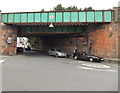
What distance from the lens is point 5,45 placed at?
28672 millimetres

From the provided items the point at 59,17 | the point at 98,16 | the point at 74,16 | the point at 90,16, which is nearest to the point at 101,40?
the point at 98,16

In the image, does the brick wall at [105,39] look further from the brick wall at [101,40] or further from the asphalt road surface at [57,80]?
the asphalt road surface at [57,80]

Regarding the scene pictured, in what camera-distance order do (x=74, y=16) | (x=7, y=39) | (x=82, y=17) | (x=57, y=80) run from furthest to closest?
(x=7, y=39) < (x=74, y=16) < (x=82, y=17) < (x=57, y=80)

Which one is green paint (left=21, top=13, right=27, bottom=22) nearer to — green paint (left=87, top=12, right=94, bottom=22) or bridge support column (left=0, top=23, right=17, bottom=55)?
bridge support column (left=0, top=23, right=17, bottom=55)

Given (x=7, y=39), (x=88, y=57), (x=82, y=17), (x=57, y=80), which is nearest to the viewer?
(x=57, y=80)

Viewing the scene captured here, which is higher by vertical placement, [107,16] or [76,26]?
[107,16]

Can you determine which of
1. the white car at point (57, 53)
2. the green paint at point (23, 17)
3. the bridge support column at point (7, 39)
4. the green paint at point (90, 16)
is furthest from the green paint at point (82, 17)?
the bridge support column at point (7, 39)

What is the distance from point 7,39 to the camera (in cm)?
2884

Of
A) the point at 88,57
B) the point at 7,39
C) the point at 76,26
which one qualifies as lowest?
the point at 88,57

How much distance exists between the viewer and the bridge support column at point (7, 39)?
93.9 ft

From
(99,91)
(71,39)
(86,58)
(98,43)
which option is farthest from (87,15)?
(99,91)

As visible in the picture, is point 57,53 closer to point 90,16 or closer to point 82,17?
point 82,17

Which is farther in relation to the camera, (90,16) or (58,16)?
(58,16)

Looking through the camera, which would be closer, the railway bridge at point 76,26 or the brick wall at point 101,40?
the brick wall at point 101,40
